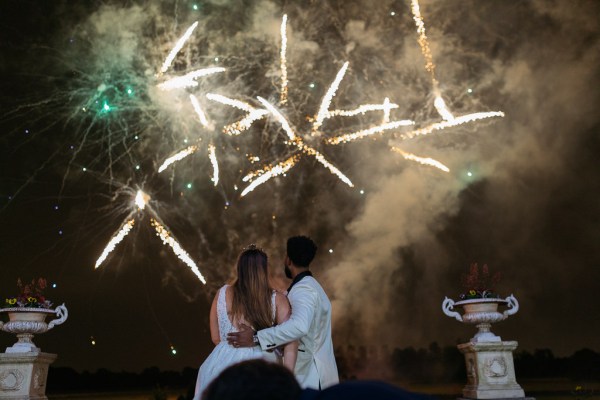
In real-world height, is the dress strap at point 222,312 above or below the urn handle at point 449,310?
below

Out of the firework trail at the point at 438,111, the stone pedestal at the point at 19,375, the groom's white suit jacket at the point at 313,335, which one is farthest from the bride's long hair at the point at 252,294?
the firework trail at the point at 438,111

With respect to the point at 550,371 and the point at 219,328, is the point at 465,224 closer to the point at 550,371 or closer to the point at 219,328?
the point at 550,371

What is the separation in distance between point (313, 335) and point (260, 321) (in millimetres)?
508

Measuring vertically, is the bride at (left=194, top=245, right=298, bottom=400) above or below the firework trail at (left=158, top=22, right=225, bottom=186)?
below

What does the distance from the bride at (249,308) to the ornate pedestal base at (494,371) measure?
6074 mm

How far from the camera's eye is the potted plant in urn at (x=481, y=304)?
28.9 feet

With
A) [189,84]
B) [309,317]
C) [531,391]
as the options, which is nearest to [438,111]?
[189,84]

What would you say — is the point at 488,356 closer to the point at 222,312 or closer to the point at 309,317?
the point at 309,317

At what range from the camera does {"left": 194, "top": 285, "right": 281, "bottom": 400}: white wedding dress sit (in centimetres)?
323

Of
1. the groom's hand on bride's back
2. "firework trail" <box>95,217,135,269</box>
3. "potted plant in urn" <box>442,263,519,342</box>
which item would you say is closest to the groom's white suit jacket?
the groom's hand on bride's back

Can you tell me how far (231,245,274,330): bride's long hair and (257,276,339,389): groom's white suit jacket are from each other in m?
0.17

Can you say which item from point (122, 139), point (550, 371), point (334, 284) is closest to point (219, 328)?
point (122, 139)

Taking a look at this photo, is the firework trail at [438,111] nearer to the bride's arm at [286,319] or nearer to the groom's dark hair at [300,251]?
the groom's dark hair at [300,251]

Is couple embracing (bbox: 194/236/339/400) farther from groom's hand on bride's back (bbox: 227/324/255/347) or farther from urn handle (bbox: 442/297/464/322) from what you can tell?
urn handle (bbox: 442/297/464/322)
